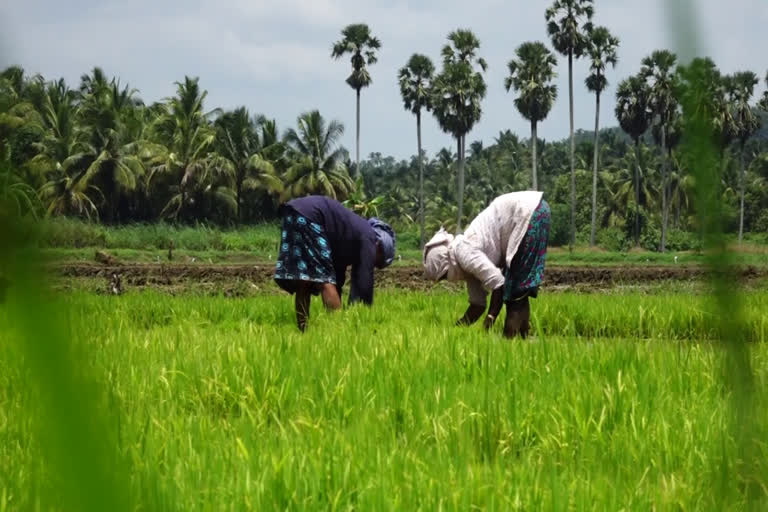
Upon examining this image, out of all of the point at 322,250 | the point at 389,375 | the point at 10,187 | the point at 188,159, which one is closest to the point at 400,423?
the point at 389,375

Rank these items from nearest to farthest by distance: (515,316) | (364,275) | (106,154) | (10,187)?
1. (10,187)
2. (515,316)
3. (364,275)
4. (106,154)

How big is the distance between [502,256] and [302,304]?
1.28 meters

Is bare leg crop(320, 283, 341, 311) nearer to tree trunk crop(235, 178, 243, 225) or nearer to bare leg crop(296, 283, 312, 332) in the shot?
bare leg crop(296, 283, 312, 332)

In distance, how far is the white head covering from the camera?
15.6 ft

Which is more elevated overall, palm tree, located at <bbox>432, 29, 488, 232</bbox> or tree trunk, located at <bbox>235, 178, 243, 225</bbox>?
palm tree, located at <bbox>432, 29, 488, 232</bbox>

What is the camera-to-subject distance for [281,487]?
1.42 m

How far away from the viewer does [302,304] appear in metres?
4.75

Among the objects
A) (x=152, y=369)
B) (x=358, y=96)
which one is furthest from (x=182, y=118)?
(x=152, y=369)

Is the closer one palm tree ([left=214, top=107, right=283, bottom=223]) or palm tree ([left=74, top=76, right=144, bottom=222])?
palm tree ([left=74, top=76, right=144, bottom=222])

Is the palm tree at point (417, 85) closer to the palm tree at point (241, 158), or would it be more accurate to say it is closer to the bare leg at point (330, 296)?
the palm tree at point (241, 158)

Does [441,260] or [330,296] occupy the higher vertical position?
[441,260]

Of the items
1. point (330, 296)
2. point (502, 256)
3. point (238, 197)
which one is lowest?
point (330, 296)

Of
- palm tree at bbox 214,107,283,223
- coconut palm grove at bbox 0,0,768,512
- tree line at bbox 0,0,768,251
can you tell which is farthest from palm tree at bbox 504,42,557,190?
coconut palm grove at bbox 0,0,768,512

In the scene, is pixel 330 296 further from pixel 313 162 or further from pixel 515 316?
pixel 313 162
